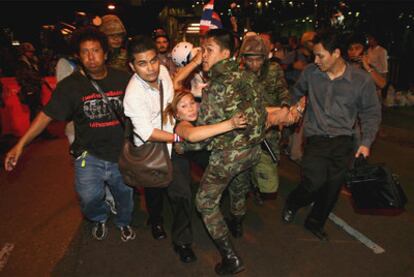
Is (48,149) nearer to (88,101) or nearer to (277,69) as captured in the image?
(88,101)

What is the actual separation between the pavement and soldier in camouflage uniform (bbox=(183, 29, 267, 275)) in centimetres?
59

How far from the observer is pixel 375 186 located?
3.08 metres

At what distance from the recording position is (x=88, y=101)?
2996 mm

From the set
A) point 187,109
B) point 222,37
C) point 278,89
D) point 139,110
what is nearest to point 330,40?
point 278,89

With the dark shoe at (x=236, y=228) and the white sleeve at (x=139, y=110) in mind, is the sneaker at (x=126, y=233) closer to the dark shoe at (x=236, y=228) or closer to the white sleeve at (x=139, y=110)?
the dark shoe at (x=236, y=228)

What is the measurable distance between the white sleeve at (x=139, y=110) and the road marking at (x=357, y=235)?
100 inches

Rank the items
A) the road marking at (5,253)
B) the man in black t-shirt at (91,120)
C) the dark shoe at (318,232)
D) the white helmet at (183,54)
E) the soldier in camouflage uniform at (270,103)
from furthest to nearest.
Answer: the white helmet at (183,54) < the soldier in camouflage uniform at (270,103) < the dark shoe at (318,232) < the road marking at (5,253) < the man in black t-shirt at (91,120)

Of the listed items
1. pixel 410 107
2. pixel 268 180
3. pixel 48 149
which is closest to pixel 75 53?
pixel 268 180

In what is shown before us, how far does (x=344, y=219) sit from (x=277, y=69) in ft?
6.53

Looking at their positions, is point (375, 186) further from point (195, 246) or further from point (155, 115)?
point (155, 115)

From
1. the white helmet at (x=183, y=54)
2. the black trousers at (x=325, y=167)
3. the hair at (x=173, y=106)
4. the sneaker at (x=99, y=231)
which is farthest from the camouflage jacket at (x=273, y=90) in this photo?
the sneaker at (x=99, y=231)

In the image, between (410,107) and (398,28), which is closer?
(410,107)

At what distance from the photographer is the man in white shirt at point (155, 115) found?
106 inches

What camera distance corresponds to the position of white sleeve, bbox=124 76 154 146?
2.68 metres
